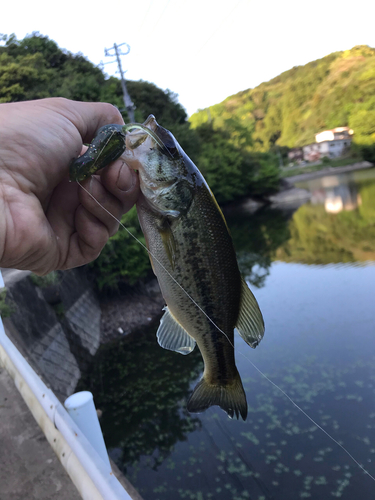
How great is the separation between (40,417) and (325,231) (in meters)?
18.3

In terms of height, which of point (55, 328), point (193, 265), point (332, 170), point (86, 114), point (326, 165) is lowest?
point (332, 170)

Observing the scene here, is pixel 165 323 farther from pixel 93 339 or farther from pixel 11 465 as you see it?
pixel 93 339

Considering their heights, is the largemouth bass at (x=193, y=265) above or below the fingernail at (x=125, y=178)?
below

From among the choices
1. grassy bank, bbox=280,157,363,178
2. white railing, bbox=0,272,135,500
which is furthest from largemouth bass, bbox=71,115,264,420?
grassy bank, bbox=280,157,363,178

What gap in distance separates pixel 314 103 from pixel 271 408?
104087 mm

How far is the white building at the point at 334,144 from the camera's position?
7006cm

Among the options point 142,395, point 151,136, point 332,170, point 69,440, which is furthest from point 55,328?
point 332,170

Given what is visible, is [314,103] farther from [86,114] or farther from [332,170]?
[86,114]

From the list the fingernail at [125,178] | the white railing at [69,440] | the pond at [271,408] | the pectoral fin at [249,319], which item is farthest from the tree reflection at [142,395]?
the fingernail at [125,178]

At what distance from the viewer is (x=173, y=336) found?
6.14 ft

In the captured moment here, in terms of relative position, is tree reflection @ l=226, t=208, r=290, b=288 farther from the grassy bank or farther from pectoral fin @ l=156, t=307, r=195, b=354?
the grassy bank

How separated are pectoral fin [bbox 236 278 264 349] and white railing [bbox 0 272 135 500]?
107cm

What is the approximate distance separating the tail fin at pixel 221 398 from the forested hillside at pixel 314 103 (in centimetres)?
7108

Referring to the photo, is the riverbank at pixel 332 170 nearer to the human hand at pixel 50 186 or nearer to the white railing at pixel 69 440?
the white railing at pixel 69 440
